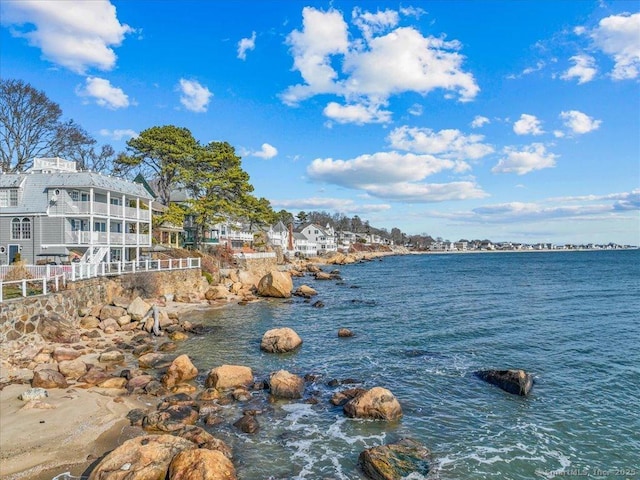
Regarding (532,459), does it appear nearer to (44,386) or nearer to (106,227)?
(44,386)

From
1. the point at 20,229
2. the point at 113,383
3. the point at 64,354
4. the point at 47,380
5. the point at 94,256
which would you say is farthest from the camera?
the point at 20,229

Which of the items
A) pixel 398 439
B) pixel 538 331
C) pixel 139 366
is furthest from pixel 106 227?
pixel 538 331

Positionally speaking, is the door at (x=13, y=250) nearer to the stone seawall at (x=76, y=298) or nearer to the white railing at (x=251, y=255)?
the stone seawall at (x=76, y=298)

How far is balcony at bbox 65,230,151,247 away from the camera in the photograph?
30719mm

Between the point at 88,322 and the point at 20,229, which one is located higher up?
the point at 20,229

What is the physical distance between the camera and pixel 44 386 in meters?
14.5

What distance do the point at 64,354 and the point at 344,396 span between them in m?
12.4

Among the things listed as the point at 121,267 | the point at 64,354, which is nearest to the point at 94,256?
the point at 121,267

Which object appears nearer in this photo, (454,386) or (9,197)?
(454,386)

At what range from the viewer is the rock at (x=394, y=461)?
985 centimetres

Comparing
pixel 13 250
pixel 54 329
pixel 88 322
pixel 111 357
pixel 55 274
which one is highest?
pixel 13 250

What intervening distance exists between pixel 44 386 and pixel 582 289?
4936 centimetres

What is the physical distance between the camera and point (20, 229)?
3125cm

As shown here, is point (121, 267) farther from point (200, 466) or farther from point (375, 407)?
point (200, 466)
